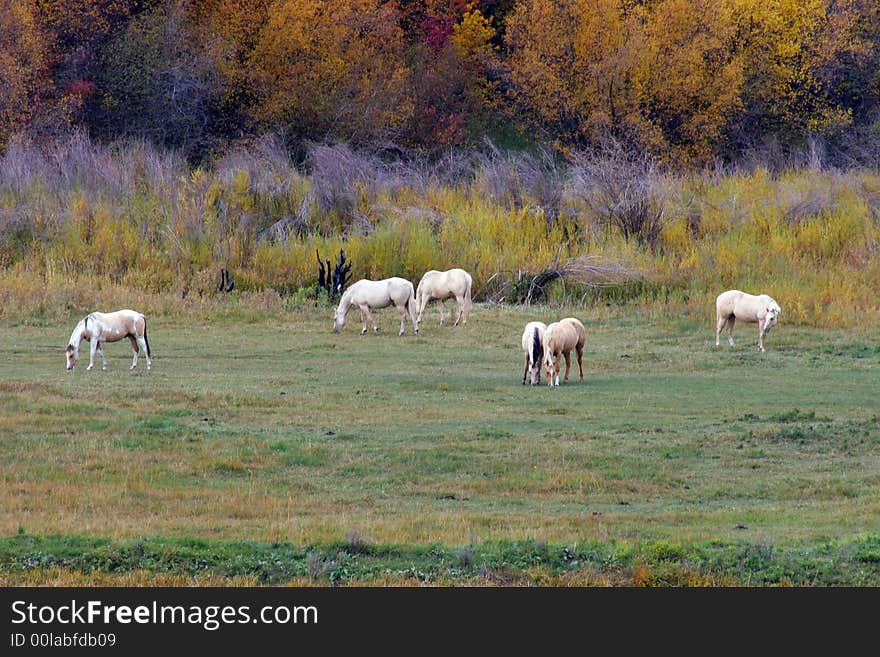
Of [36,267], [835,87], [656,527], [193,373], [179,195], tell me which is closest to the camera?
[656,527]

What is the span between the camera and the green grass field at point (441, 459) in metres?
9.43

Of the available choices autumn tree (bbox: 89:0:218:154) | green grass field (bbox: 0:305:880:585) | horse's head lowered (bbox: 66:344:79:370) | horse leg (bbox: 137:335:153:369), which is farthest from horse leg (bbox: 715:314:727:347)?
autumn tree (bbox: 89:0:218:154)

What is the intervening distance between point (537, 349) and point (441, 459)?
5.89 m

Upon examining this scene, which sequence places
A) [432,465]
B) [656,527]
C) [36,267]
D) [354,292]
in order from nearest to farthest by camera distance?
[656,527] → [432,465] → [354,292] → [36,267]

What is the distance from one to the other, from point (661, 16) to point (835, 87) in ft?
27.2

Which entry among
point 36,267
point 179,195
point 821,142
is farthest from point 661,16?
point 36,267

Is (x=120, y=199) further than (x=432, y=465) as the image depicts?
Yes

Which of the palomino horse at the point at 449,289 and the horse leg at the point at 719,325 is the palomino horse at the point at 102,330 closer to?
the palomino horse at the point at 449,289

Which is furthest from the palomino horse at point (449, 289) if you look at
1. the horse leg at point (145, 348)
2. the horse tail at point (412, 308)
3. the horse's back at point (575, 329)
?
the horse's back at point (575, 329)

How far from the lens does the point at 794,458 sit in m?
13.9

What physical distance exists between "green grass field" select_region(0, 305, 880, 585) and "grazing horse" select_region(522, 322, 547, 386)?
0.62 meters

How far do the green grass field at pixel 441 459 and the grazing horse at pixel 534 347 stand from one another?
0.62 metres

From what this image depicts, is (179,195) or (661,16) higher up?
(661,16)

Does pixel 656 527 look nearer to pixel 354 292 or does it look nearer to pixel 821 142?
pixel 354 292
